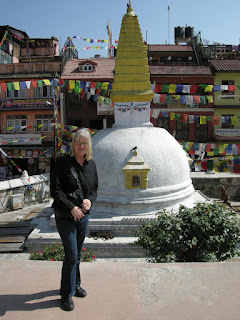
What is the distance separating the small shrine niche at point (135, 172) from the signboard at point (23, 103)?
16.5m

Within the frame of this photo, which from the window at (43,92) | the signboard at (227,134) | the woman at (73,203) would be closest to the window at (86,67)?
the window at (43,92)

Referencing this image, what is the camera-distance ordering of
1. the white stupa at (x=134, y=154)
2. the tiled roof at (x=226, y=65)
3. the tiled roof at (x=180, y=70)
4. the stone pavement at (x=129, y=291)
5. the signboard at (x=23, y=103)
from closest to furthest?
the stone pavement at (x=129, y=291)
the white stupa at (x=134, y=154)
the signboard at (x=23, y=103)
the tiled roof at (x=180, y=70)
the tiled roof at (x=226, y=65)

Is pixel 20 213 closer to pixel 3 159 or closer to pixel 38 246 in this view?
pixel 38 246

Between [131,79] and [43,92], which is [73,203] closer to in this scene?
[131,79]

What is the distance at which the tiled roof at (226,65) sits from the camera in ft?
87.5

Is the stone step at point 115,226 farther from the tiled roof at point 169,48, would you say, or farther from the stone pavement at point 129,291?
the tiled roof at point 169,48

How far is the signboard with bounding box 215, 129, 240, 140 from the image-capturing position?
26516 millimetres

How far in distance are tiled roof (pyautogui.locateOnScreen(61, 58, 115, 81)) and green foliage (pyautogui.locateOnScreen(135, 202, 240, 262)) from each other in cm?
2079

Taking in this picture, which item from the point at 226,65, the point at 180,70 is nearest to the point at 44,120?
the point at 180,70

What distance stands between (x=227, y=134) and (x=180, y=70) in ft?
20.8

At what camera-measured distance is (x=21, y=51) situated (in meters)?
34.3

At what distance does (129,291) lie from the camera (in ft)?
13.8

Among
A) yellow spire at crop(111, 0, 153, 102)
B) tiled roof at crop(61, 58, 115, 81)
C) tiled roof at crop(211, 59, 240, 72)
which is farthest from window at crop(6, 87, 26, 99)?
yellow spire at crop(111, 0, 153, 102)

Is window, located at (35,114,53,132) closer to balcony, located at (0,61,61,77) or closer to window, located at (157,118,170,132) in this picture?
balcony, located at (0,61,61,77)
